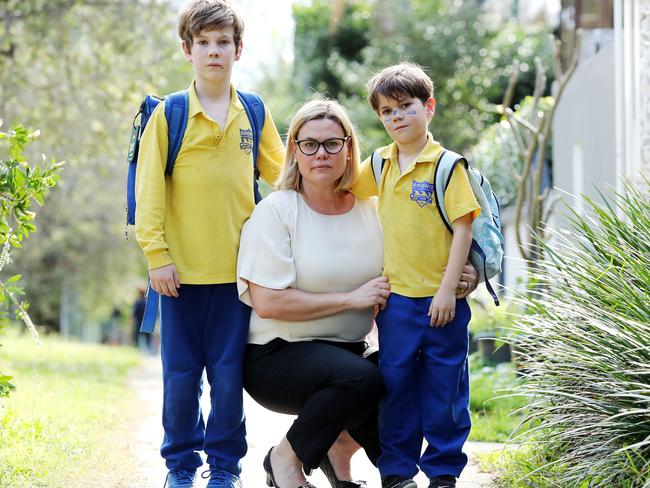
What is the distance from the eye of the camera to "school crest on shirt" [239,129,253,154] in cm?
473

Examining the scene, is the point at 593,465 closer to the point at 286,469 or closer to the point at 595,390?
the point at 595,390

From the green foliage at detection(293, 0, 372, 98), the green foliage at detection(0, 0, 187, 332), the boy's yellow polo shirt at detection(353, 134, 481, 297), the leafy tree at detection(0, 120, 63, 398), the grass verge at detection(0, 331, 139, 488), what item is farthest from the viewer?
the green foliage at detection(293, 0, 372, 98)

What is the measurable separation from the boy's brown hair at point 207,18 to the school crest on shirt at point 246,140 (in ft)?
1.40

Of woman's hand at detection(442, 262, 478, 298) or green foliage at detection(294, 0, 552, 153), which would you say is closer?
woman's hand at detection(442, 262, 478, 298)

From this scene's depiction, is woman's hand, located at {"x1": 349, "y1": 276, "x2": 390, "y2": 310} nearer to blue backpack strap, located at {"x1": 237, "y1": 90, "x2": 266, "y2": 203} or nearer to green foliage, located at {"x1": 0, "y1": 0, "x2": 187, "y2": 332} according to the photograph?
blue backpack strap, located at {"x1": 237, "y1": 90, "x2": 266, "y2": 203}

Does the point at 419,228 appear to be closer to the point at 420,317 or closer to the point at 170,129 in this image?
the point at 420,317

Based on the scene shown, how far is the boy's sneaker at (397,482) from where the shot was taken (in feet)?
14.1

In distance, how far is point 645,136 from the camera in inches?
289

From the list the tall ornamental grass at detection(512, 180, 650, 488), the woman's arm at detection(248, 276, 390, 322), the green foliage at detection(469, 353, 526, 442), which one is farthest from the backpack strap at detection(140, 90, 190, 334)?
the green foliage at detection(469, 353, 526, 442)

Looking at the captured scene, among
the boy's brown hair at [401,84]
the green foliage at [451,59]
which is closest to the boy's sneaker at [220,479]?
the boy's brown hair at [401,84]

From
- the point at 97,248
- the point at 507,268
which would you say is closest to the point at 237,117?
the point at 507,268

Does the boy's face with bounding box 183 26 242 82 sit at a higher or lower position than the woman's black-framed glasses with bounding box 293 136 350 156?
higher

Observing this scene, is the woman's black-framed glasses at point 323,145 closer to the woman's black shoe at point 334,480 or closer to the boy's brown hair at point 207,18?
the boy's brown hair at point 207,18

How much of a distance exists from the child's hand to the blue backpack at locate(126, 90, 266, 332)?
1.11m
